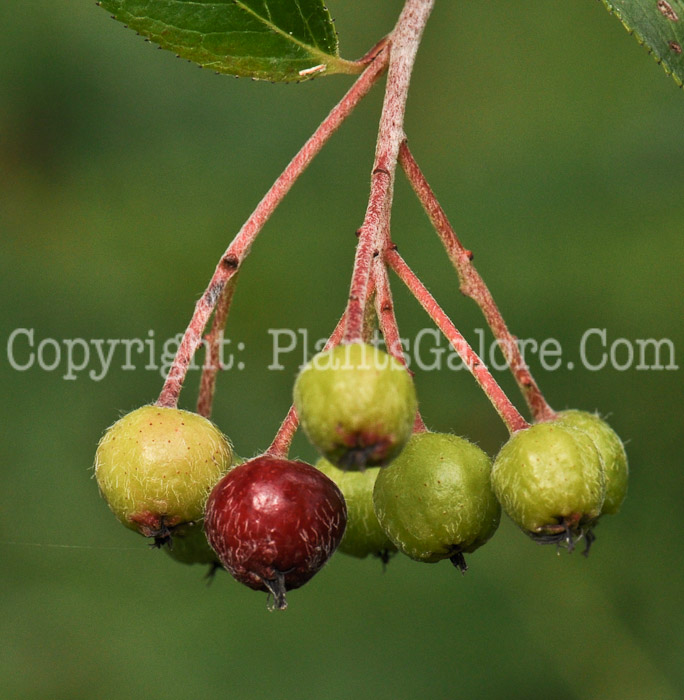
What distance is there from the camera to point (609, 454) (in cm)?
228

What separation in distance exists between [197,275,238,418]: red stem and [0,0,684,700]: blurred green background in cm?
190

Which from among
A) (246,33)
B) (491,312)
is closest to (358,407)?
(491,312)

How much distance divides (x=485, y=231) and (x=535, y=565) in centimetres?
170

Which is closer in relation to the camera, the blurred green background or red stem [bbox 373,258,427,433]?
red stem [bbox 373,258,427,433]

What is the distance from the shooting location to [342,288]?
4824mm

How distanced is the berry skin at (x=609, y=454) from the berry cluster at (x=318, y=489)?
0.63 ft

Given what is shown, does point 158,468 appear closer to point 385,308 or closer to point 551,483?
point 385,308

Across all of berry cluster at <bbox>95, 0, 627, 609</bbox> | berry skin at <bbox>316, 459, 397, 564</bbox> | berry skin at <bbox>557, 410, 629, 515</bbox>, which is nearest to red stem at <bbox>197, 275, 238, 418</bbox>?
berry cluster at <bbox>95, 0, 627, 609</bbox>

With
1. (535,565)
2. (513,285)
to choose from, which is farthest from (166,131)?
(535,565)

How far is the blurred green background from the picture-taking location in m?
4.11

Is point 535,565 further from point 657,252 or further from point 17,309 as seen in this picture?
point 17,309

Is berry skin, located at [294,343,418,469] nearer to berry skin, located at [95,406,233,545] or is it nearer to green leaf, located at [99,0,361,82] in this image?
berry skin, located at [95,406,233,545]

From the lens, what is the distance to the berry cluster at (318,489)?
6.23 ft

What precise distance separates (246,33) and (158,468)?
1.11m
